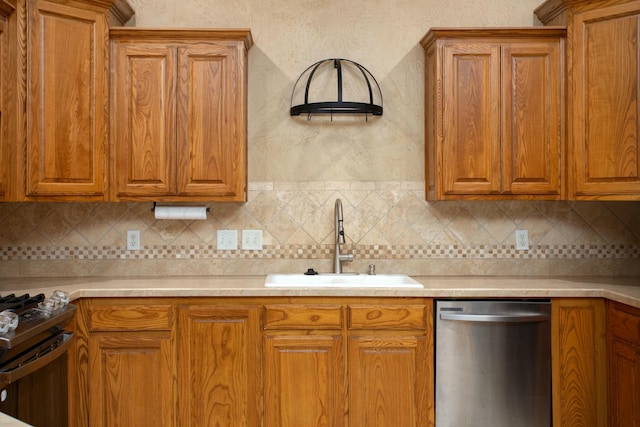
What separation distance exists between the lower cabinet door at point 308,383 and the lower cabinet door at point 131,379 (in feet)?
1.60

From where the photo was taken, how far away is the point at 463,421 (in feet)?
8.96

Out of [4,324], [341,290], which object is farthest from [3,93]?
→ [341,290]

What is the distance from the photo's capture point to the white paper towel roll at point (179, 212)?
3.13 metres

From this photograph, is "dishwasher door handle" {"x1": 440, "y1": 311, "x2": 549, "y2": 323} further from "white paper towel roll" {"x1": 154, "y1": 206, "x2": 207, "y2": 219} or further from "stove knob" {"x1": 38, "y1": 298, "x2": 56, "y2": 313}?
"stove knob" {"x1": 38, "y1": 298, "x2": 56, "y2": 313}

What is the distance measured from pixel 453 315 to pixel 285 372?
84 centimetres

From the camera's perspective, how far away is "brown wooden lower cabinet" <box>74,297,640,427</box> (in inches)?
107

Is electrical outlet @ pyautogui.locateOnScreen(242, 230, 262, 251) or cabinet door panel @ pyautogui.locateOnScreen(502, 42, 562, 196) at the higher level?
cabinet door panel @ pyautogui.locateOnScreen(502, 42, 562, 196)

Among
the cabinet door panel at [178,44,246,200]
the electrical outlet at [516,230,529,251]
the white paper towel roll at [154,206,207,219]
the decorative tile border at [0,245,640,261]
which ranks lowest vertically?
the decorative tile border at [0,245,640,261]

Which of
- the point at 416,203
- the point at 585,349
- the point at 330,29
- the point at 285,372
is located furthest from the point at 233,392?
the point at 330,29

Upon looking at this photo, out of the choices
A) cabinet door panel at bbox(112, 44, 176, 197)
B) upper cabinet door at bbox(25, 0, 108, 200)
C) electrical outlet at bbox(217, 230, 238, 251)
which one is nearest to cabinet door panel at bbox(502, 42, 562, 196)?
electrical outlet at bbox(217, 230, 238, 251)

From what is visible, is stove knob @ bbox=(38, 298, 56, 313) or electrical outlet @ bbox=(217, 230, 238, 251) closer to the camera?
stove knob @ bbox=(38, 298, 56, 313)

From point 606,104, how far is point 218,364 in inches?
90.0

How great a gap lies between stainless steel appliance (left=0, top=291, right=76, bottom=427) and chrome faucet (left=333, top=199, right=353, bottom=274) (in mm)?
1380

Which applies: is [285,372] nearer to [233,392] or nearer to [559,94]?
[233,392]
